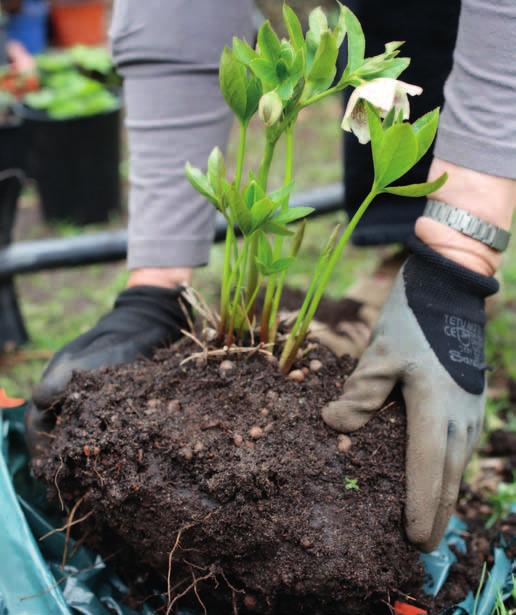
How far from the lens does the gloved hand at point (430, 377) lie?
3.92 feet

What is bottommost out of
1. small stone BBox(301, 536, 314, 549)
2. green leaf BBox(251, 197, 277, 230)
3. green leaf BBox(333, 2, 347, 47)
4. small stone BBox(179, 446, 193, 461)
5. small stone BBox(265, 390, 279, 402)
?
small stone BBox(301, 536, 314, 549)

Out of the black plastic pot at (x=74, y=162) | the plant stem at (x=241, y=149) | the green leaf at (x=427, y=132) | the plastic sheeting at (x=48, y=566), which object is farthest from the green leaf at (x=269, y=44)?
the black plastic pot at (x=74, y=162)

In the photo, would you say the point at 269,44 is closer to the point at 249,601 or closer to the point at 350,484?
the point at 350,484

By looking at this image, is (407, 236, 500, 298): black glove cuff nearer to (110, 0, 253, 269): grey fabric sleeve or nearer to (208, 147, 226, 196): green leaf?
(208, 147, 226, 196): green leaf

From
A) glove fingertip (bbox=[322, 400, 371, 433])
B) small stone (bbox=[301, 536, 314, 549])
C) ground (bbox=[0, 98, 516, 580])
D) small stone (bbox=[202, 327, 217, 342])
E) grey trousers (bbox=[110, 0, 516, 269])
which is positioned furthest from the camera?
ground (bbox=[0, 98, 516, 580])

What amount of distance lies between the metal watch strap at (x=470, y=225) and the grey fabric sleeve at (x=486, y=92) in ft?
0.27

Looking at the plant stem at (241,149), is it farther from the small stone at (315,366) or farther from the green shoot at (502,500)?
the green shoot at (502,500)

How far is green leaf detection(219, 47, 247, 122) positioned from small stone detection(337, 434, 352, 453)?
1.86 ft

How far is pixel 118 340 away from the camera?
1.44 m

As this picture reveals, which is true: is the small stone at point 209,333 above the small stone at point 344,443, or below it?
above

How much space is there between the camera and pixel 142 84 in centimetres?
162

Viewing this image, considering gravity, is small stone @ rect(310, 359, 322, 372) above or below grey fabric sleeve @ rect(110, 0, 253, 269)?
below

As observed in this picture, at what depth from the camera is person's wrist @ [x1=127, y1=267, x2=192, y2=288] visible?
1.62m

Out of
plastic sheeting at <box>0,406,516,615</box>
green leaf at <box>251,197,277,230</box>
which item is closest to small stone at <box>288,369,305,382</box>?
green leaf at <box>251,197,277,230</box>
